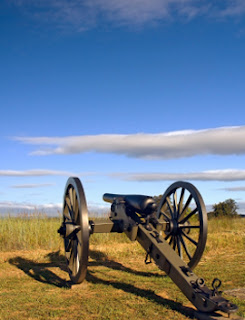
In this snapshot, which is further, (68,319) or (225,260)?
(225,260)

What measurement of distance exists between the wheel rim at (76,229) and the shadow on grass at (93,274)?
573 millimetres

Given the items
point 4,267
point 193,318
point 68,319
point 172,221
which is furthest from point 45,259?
point 193,318

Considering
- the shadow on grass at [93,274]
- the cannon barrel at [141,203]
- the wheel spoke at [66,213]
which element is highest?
the cannon barrel at [141,203]

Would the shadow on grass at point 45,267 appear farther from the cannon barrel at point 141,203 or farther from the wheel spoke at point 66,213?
the cannon barrel at point 141,203

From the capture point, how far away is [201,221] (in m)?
6.86

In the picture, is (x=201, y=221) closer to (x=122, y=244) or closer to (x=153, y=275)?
(x=153, y=275)

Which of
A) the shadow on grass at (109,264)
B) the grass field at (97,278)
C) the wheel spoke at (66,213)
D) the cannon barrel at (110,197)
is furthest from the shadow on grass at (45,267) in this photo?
the cannon barrel at (110,197)

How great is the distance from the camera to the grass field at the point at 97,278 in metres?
5.81

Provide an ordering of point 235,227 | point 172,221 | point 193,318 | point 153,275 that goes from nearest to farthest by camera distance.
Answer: point 193,318 < point 172,221 < point 153,275 < point 235,227

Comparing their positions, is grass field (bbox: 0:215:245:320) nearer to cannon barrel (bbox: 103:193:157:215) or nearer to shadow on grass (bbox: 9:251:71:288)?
shadow on grass (bbox: 9:251:71:288)

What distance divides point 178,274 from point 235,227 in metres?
10.5

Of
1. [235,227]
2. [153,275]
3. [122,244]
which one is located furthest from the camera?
[235,227]

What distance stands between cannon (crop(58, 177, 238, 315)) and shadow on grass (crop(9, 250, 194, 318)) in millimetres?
465

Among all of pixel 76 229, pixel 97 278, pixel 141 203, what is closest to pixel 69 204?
pixel 76 229
